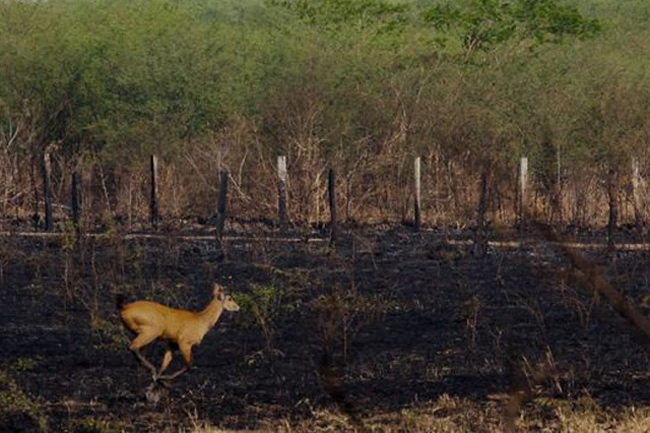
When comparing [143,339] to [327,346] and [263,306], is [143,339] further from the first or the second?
[263,306]

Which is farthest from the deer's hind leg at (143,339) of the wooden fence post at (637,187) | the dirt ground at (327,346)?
the wooden fence post at (637,187)

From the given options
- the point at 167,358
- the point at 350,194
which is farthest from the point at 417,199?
the point at 167,358

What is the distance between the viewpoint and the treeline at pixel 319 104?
25188mm

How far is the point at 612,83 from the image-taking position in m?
32.0

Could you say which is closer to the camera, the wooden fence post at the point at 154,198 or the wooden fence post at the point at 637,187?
the wooden fence post at the point at 637,187

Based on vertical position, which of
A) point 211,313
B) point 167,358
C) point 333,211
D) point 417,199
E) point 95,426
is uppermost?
point 417,199

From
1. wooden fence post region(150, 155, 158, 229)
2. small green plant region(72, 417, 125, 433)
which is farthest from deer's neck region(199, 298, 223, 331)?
wooden fence post region(150, 155, 158, 229)

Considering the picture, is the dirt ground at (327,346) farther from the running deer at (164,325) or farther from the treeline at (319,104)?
the treeline at (319,104)

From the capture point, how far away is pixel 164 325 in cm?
927

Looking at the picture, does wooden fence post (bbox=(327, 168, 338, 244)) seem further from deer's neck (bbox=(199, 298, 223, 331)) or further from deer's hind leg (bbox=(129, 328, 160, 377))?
deer's hind leg (bbox=(129, 328, 160, 377))

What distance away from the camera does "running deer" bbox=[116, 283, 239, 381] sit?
915cm

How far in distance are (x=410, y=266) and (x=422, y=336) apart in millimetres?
5351

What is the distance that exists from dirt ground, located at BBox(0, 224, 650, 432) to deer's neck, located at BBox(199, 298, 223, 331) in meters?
0.42

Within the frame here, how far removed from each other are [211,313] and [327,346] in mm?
2335
